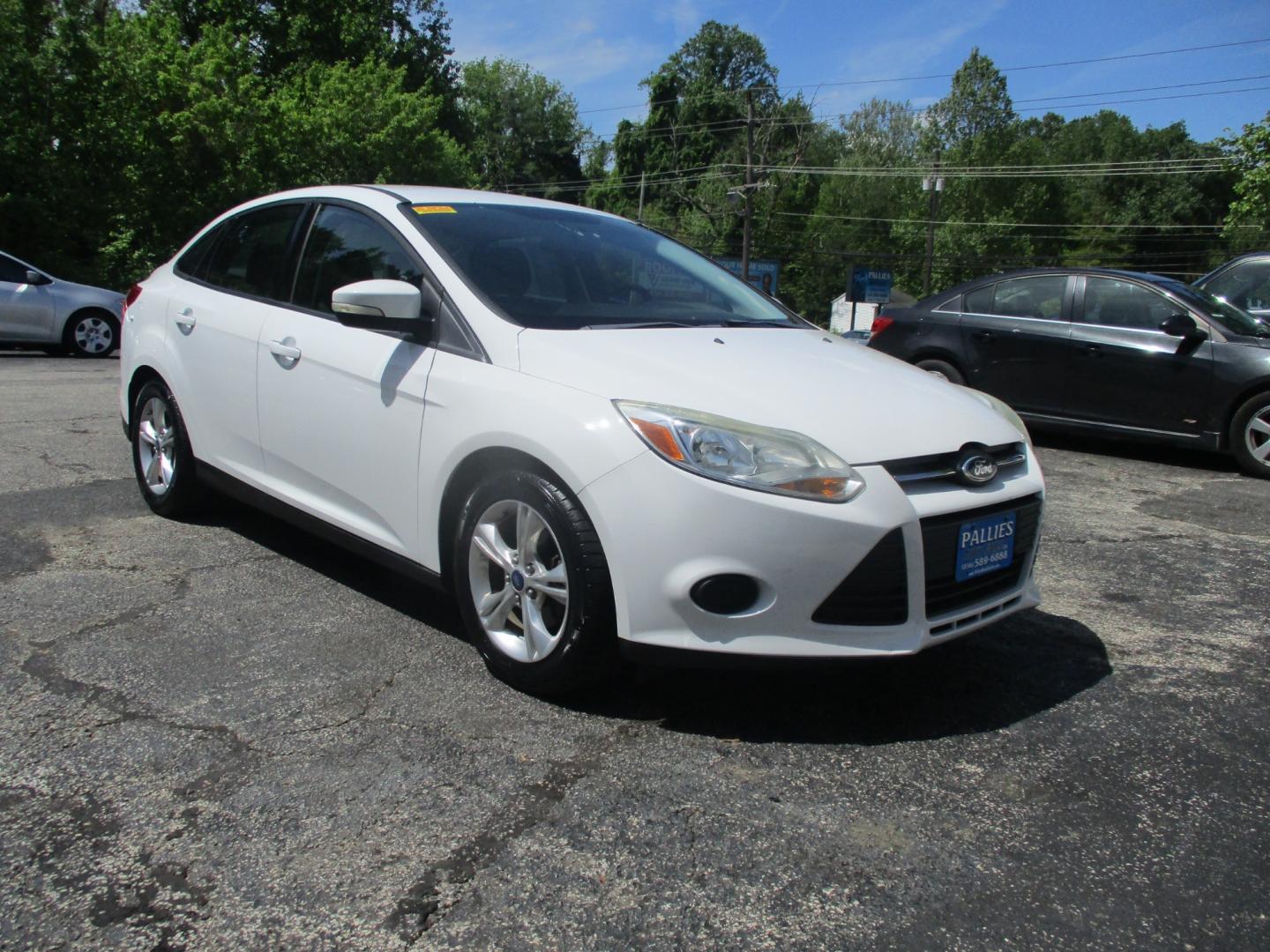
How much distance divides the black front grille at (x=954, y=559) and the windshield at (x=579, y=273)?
1195mm

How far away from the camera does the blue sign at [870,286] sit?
4456 centimetres

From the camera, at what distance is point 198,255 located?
480 cm

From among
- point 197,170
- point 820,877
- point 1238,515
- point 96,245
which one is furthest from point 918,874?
point 197,170

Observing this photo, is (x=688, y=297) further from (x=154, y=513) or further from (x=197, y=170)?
(x=197, y=170)

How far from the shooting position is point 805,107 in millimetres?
63156

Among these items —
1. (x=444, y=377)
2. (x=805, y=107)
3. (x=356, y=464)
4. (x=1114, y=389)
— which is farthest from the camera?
(x=805, y=107)

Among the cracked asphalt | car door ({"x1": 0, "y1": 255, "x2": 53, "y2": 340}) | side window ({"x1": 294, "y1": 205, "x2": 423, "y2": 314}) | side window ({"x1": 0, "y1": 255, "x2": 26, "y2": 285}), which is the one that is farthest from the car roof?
side window ({"x1": 0, "y1": 255, "x2": 26, "y2": 285})

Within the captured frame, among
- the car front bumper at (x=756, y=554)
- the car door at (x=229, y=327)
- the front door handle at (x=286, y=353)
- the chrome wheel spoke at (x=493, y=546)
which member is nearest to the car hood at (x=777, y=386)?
the car front bumper at (x=756, y=554)

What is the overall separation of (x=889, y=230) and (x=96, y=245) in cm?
5919

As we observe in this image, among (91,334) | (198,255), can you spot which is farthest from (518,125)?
(198,255)

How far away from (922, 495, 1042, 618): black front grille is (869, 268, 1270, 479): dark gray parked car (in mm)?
5042

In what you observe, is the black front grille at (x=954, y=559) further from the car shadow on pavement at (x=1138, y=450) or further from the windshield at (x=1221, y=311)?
the windshield at (x=1221, y=311)

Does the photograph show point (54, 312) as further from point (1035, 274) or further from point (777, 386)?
point (777, 386)

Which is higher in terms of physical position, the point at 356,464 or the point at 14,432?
the point at 356,464
